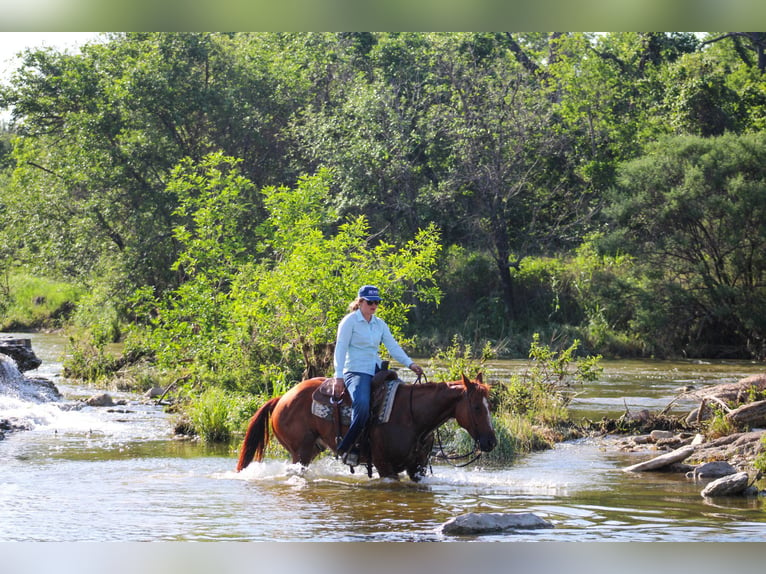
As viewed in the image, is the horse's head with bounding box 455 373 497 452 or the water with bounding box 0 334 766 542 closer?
the water with bounding box 0 334 766 542

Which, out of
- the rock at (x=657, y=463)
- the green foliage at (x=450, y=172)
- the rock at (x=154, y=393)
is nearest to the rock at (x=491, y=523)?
the rock at (x=657, y=463)

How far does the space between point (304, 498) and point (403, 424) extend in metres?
1.19

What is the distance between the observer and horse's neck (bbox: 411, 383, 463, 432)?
935 cm

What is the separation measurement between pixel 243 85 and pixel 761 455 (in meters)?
28.3

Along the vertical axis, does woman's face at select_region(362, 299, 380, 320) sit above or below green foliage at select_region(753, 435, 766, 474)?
above

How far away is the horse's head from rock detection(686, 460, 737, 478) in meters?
2.70

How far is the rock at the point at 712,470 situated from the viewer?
34.0ft

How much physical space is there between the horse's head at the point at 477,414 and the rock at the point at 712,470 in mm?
2704

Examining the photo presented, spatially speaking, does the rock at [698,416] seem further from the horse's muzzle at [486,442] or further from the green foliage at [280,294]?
the horse's muzzle at [486,442]

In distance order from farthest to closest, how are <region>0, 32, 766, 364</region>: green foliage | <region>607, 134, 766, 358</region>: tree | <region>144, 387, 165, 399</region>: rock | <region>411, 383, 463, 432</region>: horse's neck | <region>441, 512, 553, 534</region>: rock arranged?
<region>0, 32, 766, 364</region>: green foliage
<region>607, 134, 766, 358</region>: tree
<region>144, 387, 165, 399</region>: rock
<region>411, 383, 463, 432</region>: horse's neck
<region>441, 512, 553, 534</region>: rock

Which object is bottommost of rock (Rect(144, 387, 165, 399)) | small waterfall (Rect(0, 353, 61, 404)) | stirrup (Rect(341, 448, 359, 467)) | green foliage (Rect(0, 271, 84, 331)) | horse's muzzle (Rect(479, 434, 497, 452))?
stirrup (Rect(341, 448, 359, 467))

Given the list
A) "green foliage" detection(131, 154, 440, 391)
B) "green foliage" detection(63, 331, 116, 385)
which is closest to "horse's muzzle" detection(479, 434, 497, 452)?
"green foliage" detection(131, 154, 440, 391)

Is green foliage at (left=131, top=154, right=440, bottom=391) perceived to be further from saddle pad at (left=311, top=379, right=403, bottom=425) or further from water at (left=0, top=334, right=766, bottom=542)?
saddle pad at (left=311, top=379, right=403, bottom=425)
